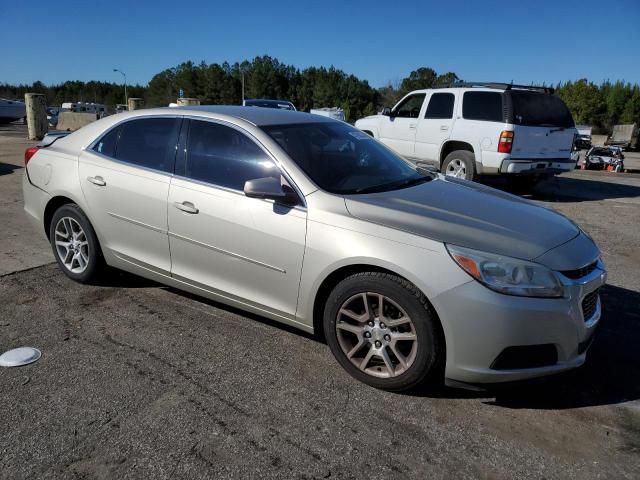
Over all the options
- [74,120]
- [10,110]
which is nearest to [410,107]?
[74,120]

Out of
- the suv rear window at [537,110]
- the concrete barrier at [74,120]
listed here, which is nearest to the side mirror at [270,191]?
the suv rear window at [537,110]

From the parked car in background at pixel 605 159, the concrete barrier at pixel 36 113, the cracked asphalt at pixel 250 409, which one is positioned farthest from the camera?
the parked car in background at pixel 605 159

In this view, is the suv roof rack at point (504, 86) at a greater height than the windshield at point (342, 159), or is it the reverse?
the suv roof rack at point (504, 86)

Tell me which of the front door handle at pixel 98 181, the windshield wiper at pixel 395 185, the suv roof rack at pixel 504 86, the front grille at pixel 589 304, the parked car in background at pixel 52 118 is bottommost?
the parked car in background at pixel 52 118

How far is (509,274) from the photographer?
2.69 metres

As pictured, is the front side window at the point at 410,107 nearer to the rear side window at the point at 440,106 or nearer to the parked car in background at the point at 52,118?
the rear side window at the point at 440,106

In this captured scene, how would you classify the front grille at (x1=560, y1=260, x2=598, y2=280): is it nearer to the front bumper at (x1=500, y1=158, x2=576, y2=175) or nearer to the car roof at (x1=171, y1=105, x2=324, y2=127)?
the car roof at (x1=171, y1=105, x2=324, y2=127)

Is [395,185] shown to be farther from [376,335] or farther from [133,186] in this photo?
[133,186]

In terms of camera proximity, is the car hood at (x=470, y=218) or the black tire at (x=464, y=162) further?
the black tire at (x=464, y=162)

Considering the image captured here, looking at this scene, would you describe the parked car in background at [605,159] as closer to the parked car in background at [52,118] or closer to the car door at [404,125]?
the car door at [404,125]

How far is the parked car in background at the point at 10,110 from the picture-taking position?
23453 millimetres

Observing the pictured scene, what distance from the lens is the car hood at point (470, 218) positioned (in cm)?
284

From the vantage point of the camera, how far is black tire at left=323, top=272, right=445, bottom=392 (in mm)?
2775

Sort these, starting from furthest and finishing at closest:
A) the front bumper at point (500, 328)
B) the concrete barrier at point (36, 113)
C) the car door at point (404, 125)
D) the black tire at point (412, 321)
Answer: the concrete barrier at point (36, 113)
the car door at point (404, 125)
the black tire at point (412, 321)
the front bumper at point (500, 328)
